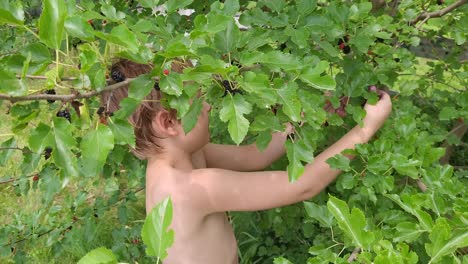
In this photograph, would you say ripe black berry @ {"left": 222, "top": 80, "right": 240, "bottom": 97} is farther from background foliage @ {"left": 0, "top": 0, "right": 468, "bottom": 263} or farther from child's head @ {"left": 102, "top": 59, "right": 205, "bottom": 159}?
child's head @ {"left": 102, "top": 59, "right": 205, "bottom": 159}

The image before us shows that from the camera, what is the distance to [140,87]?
92 cm

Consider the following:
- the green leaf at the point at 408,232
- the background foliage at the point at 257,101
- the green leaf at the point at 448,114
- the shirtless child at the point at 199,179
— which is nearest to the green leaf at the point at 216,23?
the background foliage at the point at 257,101

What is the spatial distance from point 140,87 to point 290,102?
0.30 m

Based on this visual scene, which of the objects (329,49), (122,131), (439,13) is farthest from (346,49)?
(122,131)

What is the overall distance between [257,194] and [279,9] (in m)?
0.55

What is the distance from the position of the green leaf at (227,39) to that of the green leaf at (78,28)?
1.01 ft

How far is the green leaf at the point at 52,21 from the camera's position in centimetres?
70

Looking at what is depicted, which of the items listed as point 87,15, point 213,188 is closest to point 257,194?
point 213,188

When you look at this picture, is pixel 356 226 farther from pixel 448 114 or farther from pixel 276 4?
pixel 448 114

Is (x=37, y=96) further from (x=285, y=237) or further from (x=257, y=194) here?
(x=285, y=237)

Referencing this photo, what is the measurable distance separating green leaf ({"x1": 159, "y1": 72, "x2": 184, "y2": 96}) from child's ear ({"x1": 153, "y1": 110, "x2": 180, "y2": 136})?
0.51 m

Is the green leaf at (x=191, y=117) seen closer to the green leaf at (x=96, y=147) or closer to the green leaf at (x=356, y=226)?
the green leaf at (x=96, y=147)

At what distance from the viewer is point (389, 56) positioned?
1600 mm

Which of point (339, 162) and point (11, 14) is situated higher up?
point (11, 14)
